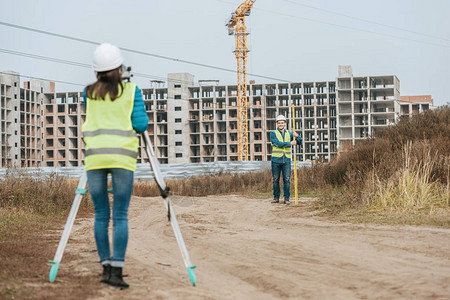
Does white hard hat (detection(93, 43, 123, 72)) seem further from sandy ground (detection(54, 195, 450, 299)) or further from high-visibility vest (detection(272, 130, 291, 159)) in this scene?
high-visibility vest (detection(272, 130, 291, 159))

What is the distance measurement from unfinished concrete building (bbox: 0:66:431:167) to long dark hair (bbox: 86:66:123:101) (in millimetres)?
105605

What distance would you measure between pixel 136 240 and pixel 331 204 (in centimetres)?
538

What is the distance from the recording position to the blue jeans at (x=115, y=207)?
17.3ft

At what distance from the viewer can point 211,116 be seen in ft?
386

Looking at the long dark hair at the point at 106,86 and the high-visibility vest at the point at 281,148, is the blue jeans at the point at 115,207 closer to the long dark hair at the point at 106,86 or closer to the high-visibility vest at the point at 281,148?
the long dark hair at the point at 106,86

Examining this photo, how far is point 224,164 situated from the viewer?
1453 inches

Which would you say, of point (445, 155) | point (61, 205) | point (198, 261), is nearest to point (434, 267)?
point (198, 261)

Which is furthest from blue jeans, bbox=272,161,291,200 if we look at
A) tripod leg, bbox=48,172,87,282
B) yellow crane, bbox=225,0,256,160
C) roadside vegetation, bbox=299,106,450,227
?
yellow crane, bbox=225,0,256,160

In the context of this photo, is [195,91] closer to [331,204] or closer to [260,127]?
[260,127]

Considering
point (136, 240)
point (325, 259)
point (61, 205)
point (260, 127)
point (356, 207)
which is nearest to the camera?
point (325, 259)

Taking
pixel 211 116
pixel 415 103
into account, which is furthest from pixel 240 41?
pixel 415 103

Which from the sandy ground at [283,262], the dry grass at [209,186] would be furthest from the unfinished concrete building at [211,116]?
the sandy ground at [283,262]

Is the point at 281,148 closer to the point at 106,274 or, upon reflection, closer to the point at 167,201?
the point at 167,201

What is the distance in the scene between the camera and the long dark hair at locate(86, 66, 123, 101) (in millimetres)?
5281
